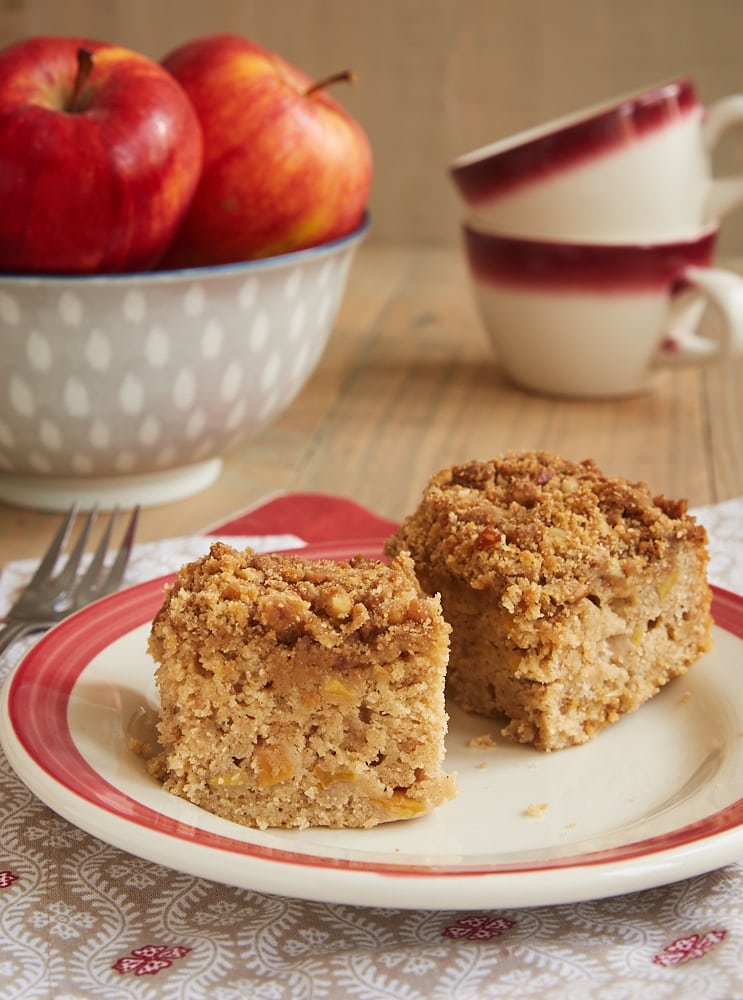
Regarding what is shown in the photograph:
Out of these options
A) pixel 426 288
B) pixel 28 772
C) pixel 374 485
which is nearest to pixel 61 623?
pixel 28 772

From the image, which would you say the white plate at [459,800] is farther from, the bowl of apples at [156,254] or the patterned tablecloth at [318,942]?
the bowl of apples at [156,254]

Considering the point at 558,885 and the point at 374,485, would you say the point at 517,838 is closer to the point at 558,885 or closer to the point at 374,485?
the point at 558,885

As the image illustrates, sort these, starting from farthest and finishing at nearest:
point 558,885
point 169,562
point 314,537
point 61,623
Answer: point 314,537
point 169,562
point 61,623
point 558,885

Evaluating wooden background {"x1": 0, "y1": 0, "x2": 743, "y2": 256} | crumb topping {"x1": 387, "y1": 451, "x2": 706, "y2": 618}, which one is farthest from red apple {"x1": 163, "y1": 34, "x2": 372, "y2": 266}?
wooden background {"x1": 0, "y1": 0, "x2": 743, "y2": 256}

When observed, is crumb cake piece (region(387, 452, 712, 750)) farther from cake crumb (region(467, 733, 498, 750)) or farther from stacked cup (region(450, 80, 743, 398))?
stacked cup (region(450, 80, 743, 398))

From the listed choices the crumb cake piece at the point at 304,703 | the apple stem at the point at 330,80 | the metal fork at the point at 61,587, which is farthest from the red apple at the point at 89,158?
the crumb cake piece at the point at 304,703
